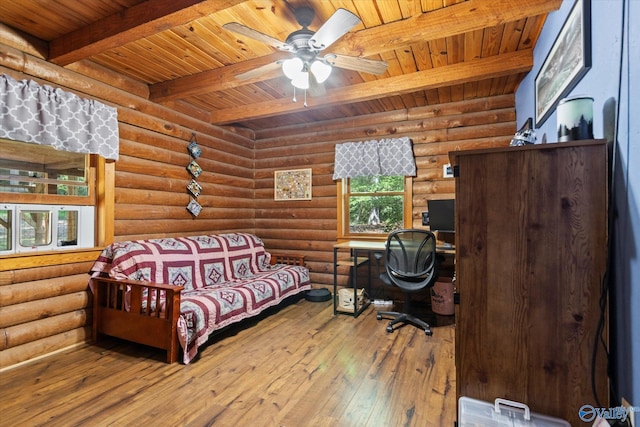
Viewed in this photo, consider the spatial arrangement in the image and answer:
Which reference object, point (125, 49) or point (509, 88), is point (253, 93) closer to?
point (125, 49)

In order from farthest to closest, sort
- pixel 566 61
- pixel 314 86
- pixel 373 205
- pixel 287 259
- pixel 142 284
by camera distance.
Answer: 1. pixel 287 259
2. pixel 373 205
3. pixel 314 86
4. pixel 142 284
5. pixel 566 61

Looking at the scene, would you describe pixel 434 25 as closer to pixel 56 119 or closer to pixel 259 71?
pixel 259 71

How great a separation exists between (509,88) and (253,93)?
→ 3.01m

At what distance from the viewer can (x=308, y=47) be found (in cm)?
222

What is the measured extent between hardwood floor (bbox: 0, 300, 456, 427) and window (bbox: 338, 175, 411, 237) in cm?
168

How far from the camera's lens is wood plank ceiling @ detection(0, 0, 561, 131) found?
83.3 inches

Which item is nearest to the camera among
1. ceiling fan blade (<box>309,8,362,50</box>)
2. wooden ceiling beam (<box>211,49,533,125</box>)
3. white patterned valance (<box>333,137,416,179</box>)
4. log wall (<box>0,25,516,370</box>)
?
ceiling fan blade (<box>309,8,362,50</box>)

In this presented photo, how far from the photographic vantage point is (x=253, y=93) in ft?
12.2

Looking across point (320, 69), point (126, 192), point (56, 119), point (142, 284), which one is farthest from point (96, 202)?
point (320, 69)

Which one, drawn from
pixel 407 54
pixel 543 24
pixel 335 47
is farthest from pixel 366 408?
pixel 543 24

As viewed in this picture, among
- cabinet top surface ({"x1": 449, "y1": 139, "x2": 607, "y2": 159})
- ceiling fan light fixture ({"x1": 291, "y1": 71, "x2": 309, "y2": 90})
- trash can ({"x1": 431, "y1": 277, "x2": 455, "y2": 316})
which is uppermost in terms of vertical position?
ceiling fan light fixture ({"x1": 291, "y1": 71, "x2": 309, "y2": 90})

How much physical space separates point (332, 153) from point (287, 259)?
1767 millimetres

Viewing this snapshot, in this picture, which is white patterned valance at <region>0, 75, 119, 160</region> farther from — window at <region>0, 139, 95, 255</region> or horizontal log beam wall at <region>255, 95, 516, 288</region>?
horizontal log beam wall at <region>255, 95, 516, 288</region>

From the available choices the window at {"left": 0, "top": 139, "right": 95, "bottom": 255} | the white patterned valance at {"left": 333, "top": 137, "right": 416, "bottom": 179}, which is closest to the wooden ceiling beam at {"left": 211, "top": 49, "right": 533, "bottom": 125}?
the white patterned valance at {"left": 333, "top": 137, "right": 416, "bottom": 179}
